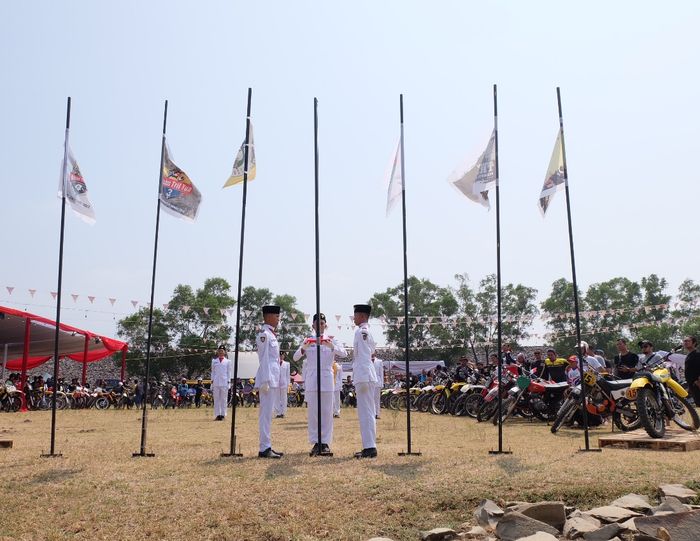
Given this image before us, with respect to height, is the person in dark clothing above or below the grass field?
above

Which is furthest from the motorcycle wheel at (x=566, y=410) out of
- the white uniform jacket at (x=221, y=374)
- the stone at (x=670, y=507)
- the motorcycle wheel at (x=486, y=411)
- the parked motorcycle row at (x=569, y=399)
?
the white uniform jacket at (x=221, y=374)

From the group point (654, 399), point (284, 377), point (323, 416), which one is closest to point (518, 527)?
point (323, 416)

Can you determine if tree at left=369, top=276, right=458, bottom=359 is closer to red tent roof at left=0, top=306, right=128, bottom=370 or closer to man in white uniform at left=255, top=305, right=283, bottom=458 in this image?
red tent roof at left=0, top=306, right=128, bottom=370

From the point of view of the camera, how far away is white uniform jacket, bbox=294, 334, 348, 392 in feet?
34.2

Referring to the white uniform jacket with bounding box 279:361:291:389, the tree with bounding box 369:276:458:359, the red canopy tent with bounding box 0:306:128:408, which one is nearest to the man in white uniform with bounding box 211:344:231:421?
the white uniform jacket with bounding box 279:361:291:389

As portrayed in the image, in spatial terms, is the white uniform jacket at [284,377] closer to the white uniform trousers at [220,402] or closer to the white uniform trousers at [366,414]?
the white uniform trousers at [220,402]

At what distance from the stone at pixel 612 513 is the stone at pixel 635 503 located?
10cm

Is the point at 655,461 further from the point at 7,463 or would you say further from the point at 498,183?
the point at 7,463

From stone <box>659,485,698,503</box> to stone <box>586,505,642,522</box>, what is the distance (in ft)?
1.84

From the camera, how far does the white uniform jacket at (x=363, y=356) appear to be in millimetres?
9414

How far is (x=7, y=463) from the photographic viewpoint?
8.87 metres

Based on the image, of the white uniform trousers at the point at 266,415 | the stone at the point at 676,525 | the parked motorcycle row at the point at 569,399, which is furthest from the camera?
the parked motorcycle row at the point at 569,399

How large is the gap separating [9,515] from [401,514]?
11.8ft

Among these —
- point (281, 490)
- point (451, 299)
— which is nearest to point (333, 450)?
point (281, 490)
